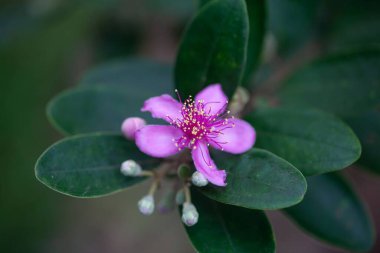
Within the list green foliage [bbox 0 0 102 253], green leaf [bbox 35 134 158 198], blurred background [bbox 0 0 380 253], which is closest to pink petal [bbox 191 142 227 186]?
green leaf [bbox 35 134 158 198]

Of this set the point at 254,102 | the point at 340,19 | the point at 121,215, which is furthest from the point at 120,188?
the point at 121,215

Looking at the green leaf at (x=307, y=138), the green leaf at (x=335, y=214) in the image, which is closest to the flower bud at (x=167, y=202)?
the green leaf at (x=307, y=138)

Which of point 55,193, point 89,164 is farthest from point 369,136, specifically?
point 55,193

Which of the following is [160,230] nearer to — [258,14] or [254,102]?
[254,102]

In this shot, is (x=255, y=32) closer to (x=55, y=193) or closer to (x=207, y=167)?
(x=207, y=167)

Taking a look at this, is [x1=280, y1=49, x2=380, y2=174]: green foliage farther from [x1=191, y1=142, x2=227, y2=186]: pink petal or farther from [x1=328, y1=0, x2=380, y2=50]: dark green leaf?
[x1=191, y1=142, x2=227, y2=186]: pink petal

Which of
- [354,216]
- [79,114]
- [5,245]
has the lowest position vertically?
[5,245]
